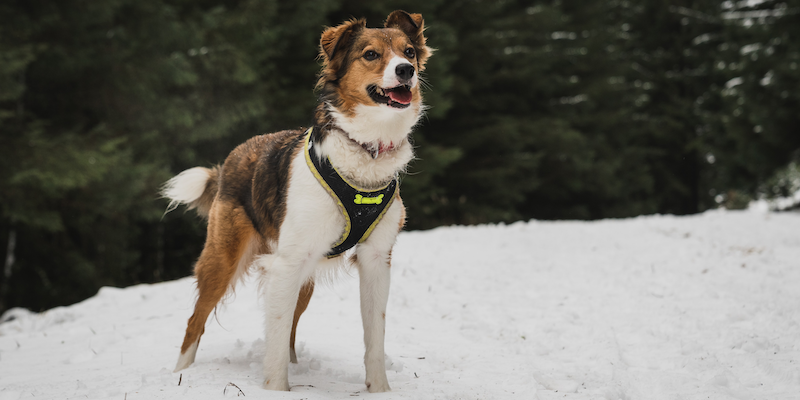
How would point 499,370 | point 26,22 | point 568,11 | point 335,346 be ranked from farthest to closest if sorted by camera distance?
point 568,11, point 26,22, point 335,346, point 499,370

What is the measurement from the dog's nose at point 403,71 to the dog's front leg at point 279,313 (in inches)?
46.4

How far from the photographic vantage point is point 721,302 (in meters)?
5.61

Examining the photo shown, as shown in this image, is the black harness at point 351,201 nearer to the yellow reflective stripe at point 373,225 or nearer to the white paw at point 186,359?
the yellow reflective stripe at point 373,225

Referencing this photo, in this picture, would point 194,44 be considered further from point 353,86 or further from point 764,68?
point 764,68

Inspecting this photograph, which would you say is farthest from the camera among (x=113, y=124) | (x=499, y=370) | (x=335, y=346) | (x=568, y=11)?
(x=568, y=11)

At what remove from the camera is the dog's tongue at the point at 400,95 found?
3252mm

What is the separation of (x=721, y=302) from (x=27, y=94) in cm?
A: 1043

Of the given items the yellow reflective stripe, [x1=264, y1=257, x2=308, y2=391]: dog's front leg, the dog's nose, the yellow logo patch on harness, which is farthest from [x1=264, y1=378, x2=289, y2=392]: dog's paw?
the dog's nose

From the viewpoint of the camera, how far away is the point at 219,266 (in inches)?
150

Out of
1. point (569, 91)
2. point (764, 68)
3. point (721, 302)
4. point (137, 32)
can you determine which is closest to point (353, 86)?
point (721, 302)

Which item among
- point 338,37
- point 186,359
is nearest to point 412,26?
point 338,37

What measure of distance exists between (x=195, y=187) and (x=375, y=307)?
184 cm

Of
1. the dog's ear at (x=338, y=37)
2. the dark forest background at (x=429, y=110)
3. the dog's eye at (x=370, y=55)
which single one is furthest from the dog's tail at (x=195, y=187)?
the dark forest background at (x=429, y=110)

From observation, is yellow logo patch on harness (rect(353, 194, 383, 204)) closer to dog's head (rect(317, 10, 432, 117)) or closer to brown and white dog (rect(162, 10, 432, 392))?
brown and white dog (rect(162, 10, 432, 392))
